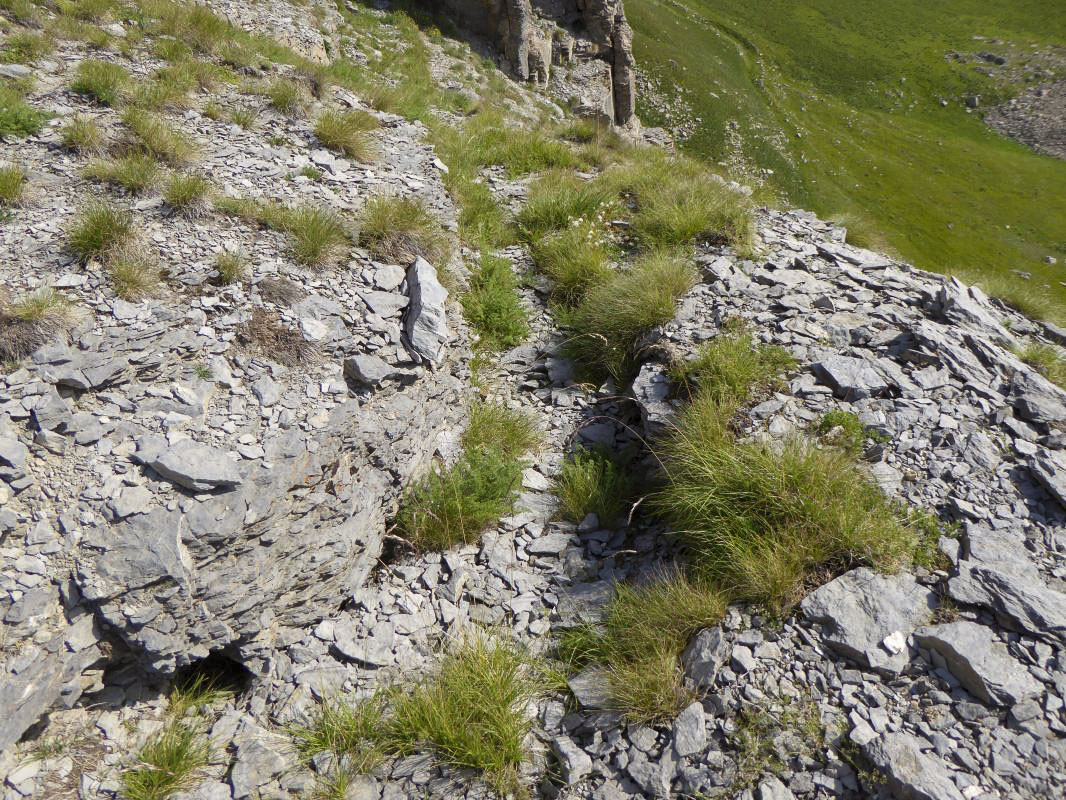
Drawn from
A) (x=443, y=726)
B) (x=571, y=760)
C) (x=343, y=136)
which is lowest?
(x=443, y=726)

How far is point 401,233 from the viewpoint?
746 cm

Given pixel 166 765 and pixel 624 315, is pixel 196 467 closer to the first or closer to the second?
pixel 166 765

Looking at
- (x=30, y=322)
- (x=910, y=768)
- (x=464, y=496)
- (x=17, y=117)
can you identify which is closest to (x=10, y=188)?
(x=17, y=117)

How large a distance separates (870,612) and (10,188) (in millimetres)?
9542

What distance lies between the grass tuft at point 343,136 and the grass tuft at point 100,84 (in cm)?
279

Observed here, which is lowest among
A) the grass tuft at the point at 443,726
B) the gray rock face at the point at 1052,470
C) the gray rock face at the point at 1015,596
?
the grass tuft at the point at 443,726

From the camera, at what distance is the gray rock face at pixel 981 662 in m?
3.65

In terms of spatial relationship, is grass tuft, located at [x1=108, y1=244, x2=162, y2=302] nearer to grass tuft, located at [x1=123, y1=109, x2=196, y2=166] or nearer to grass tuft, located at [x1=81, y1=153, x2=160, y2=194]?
grass tuft, located at [x1=81, y1=153, x2=160, y2=194]

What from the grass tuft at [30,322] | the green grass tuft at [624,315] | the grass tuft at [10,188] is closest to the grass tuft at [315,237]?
the grass tuft at [30,322]

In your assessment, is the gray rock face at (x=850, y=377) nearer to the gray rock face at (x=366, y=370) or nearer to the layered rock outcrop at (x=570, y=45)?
the gray rock face at (x=366, y=370)

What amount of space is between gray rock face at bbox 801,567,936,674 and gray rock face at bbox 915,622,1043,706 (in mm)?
173

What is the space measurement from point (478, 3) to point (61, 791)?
34.4m

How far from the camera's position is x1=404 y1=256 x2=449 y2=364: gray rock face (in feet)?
21.2

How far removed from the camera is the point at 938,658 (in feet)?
12.9
